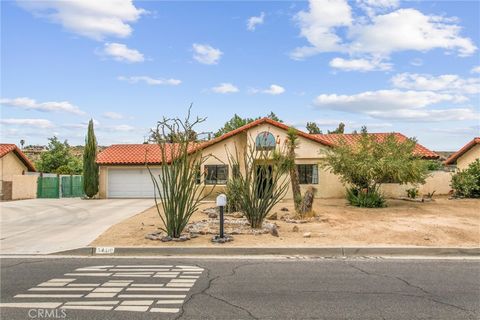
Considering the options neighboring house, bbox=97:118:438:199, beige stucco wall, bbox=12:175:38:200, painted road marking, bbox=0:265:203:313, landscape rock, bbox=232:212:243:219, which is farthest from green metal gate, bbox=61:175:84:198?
painted road marking, bbox=0:265:203:313

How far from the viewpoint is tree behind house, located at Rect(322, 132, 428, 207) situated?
789 inches

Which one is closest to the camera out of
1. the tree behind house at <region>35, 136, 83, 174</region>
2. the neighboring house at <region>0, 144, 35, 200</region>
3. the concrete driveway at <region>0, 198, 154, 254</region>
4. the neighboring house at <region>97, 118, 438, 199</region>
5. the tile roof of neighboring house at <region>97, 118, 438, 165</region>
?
the concrete driveway at <region>0, 198, 154, 254</region>

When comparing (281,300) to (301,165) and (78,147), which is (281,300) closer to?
(301,165)

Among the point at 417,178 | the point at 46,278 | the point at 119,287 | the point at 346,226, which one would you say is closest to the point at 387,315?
the point at 119,287

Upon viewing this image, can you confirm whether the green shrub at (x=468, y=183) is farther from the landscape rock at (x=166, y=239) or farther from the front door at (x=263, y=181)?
the landscape rock at (x=166, y=239)

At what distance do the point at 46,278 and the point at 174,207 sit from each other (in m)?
4.15

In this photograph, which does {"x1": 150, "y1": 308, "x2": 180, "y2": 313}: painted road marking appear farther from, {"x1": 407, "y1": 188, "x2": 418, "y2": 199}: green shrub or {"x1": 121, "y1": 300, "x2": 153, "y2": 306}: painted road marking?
{"x1": 407, "y1": 188, "x2": 418, "y2": 199}: green shrub

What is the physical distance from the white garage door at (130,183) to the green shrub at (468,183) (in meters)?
18.8

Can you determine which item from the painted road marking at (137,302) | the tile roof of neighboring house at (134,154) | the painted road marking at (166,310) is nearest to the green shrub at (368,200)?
the tile roof of neighboring house at (134,154)

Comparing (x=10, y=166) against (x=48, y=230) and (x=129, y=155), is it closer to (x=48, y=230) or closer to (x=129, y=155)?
(x=129, y=155)

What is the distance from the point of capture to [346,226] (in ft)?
45.1

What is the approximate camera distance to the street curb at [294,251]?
9.96 m

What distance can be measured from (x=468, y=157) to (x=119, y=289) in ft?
95.6

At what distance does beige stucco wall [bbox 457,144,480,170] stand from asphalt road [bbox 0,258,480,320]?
2335cm
